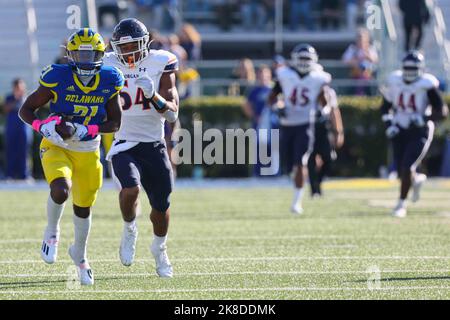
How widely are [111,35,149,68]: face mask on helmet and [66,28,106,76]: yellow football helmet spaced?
0.33 metres

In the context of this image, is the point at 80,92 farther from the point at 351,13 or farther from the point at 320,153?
the point at 351,13

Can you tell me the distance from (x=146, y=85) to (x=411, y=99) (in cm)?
561

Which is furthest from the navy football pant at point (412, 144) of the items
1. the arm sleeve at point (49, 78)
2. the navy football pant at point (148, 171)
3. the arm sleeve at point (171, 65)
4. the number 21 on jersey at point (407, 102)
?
Answer: the arm sleeve at point (49, 78)

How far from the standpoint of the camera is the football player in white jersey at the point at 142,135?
731cm

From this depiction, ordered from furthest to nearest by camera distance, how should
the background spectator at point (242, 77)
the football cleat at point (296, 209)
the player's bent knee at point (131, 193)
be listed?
the background spectator at point (242, 77) < the football cleat at point (296, 209) < the player's bent knee at point (131, 193)

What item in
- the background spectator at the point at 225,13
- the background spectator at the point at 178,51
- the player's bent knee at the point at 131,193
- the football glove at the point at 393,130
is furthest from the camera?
the background spectator at the point at 225,13

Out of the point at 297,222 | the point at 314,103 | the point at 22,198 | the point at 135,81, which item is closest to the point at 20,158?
the point at 22,198

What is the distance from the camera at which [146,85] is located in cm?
700

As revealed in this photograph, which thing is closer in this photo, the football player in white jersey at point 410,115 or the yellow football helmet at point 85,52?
the yellow football helmet at point 85,52

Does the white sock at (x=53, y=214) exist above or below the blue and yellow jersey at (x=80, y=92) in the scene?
below

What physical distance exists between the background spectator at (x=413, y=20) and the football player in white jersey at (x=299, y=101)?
6.87 meters

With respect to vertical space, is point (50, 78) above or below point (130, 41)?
below

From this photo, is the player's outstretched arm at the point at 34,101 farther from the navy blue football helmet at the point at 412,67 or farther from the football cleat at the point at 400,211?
the navy blue football helmet at the point at 412,67
